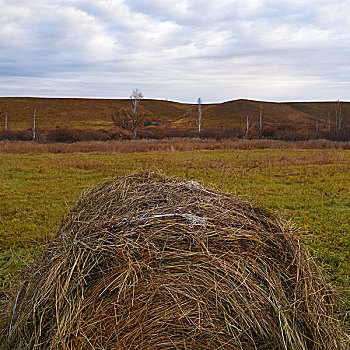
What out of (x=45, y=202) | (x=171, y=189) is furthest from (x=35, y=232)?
(x=171, y=189)

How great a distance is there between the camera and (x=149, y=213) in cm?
289

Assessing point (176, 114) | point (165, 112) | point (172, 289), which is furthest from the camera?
point (165, 112)

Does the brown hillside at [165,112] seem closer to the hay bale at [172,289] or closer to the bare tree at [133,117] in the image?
the bare tree at [133,117]

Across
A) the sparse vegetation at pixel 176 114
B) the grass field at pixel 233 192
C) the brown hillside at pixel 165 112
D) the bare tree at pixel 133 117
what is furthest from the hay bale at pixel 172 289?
the brown hillside at pixel 165 112

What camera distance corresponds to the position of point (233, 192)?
11.0 meters

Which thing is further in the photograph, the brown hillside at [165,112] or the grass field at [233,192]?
the brown hillside at [165,112]

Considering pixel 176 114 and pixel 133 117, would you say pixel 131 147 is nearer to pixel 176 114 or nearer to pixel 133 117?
pixel 133 117

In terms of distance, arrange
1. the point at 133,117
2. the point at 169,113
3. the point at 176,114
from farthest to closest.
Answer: the point at 169,113
the point at 176,114
the point at 133,117

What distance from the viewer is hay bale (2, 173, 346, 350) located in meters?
2.40

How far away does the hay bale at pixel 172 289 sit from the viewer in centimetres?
240

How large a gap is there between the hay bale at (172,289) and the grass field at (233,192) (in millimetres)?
1254

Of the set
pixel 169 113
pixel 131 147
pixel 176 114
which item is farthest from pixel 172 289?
pixel 169 113

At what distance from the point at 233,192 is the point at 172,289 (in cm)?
871

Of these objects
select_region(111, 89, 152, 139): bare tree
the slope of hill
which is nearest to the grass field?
select_region(111, 89, 152, 139): bare tree
